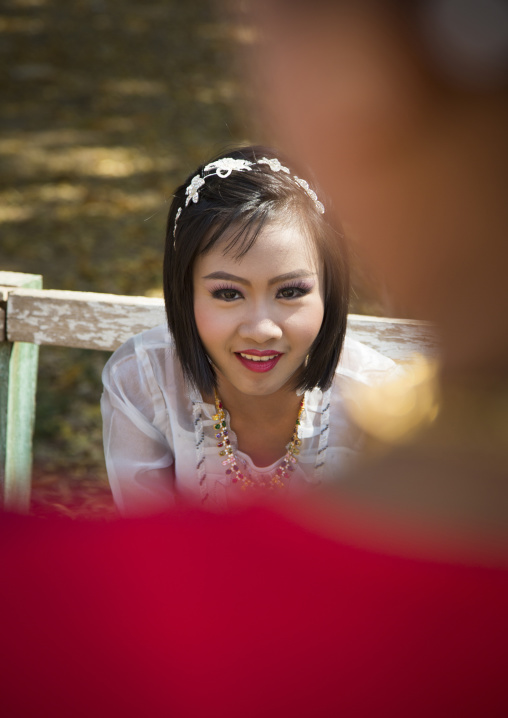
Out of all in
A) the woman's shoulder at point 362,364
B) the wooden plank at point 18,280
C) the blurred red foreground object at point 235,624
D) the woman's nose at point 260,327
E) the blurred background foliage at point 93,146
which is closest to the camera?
the blurred red foreground object at point 235,624

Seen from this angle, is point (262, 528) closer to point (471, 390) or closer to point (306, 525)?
point (306, 525)

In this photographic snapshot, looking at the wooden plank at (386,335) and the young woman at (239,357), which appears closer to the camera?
the young woman at (239,357)

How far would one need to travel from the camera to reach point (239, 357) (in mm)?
1676

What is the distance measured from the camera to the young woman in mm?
1621

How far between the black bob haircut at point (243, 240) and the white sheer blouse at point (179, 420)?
0.12 m

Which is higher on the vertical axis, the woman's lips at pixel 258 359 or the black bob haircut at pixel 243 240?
the black bob haircut at pixel 243 240

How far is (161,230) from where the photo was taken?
5.70 m

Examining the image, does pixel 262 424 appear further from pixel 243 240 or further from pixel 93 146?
pixel 93 146

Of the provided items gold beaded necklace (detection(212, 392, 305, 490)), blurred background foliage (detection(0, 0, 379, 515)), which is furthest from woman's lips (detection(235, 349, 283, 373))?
blurred background foliage (detection(0, 0, 379, 515))

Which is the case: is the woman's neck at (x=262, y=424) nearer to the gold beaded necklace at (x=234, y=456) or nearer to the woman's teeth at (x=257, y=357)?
the gold beaded necklace at (x=234, y=456)

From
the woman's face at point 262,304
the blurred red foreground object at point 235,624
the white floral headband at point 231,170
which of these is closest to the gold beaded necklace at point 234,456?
the woman's face at point 262,304

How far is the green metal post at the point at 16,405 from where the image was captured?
2170 mm

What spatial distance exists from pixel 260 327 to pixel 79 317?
0.66 metres

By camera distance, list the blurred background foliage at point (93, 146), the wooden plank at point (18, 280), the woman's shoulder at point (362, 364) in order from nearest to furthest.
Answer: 1. the woman's shoulder at point (362, 364)
2. the wooden plank at point (18, 280)
3. the blurred background foliage at point (93, 146)
